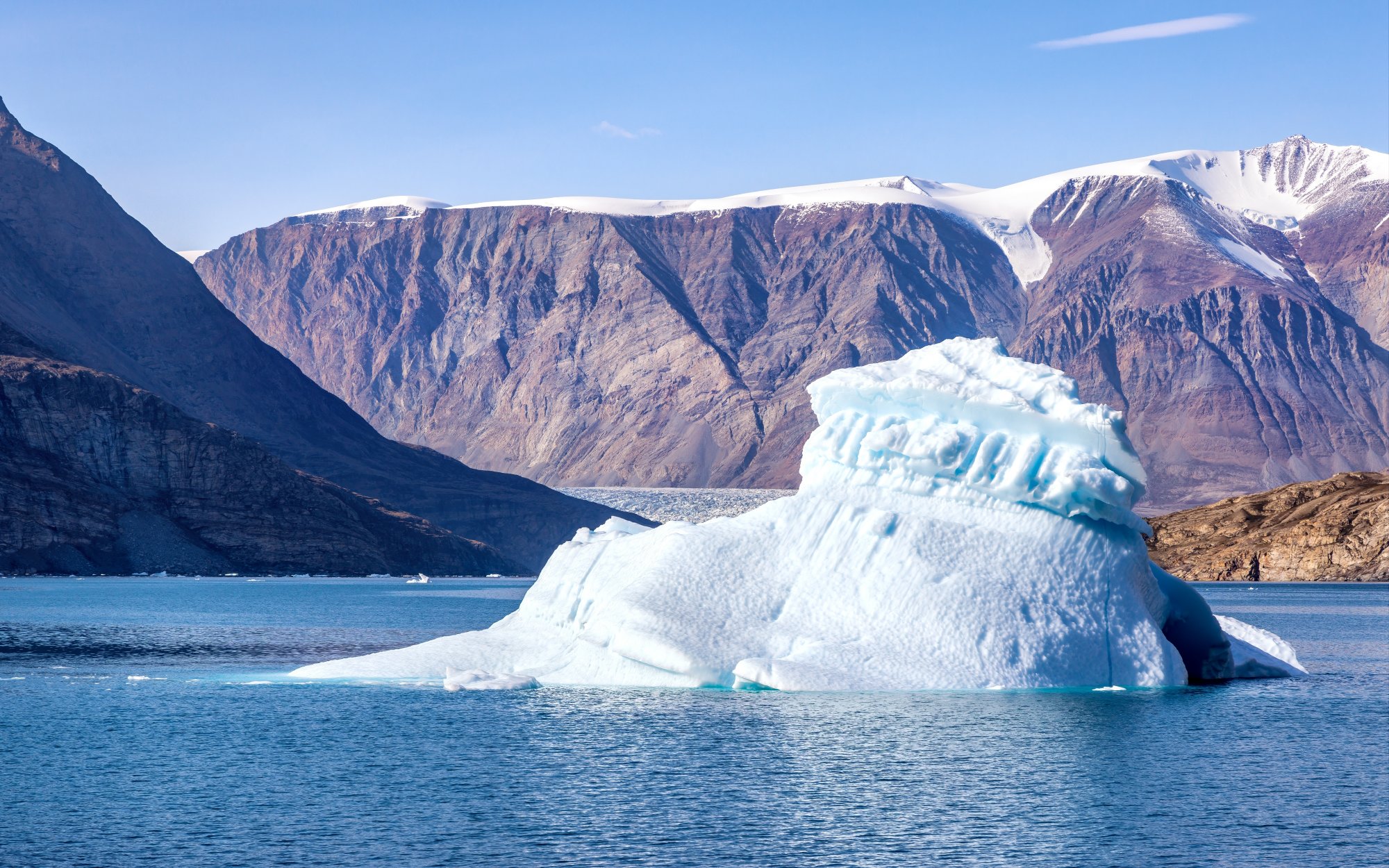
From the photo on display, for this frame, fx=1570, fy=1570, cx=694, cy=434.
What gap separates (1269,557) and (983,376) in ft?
522

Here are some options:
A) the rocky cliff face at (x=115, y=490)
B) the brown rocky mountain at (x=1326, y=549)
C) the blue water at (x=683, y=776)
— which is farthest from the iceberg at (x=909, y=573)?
the brown rocky mountain at (x=1326, y=549)

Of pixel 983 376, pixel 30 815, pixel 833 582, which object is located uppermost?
pixel 983 376

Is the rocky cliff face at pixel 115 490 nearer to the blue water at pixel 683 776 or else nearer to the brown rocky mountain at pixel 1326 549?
the brown rocky mountain at pixel 1326 549

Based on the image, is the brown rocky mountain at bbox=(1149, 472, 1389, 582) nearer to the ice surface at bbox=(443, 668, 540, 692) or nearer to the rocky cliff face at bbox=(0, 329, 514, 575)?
the rocky cliff face at bbox=(0, 329, 514, 575)

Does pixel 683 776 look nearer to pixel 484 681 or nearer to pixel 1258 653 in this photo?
pixel 484 681

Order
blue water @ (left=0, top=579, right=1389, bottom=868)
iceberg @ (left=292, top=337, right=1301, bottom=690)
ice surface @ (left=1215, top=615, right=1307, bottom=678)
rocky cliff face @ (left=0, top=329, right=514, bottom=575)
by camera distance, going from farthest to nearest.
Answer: rocky cliff face @ (left=0, top=329, right=514, bottom=575), ice surface @ (left=1215, top=615, right=1307, bottom=678), iceberg @ (left=292, top=337, right=1301, bottom=690), blue water @ (left=0, top=579, right=1389, bottom=868)

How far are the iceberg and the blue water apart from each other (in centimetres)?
135

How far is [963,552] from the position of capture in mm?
43875

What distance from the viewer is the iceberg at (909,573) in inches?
1657

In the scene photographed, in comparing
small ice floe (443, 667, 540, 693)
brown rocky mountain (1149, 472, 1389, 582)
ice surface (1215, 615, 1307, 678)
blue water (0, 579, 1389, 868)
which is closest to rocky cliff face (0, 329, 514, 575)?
brown rocky mountain (1149, 472, 1389, 582)

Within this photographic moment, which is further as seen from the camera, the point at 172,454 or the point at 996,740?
the point at 172,454

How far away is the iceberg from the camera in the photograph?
4209cm

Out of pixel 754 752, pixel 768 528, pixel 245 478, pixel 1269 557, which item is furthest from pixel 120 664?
pixel 1269 557

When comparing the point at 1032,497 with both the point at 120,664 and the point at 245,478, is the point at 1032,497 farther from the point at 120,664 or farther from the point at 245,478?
the point at 245,478
